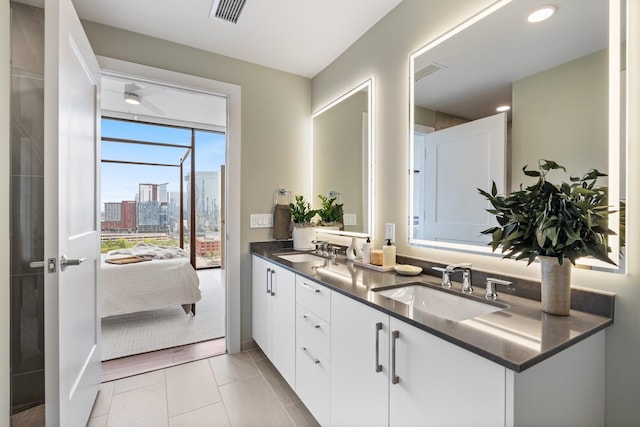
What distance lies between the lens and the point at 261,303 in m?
2.33

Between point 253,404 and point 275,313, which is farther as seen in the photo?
point 275,313

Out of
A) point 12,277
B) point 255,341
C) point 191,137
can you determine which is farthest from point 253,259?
point 191,137

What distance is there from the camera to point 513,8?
1.27 m

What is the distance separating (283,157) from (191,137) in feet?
9.71

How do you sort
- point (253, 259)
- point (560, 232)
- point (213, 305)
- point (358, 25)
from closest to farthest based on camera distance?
1. point (560, 232)
2. point (358, 25)
3. point (253, 259)
4. point (213, 305)

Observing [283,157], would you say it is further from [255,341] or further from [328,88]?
[255,341]

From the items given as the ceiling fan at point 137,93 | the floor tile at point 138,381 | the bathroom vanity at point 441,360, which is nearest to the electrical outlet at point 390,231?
the bathroom vanity at point 441,360

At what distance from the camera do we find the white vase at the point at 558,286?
0.99m

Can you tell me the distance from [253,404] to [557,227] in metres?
1.86

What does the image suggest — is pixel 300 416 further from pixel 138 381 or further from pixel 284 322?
pixel 138 381

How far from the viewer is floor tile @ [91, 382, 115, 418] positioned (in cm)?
176

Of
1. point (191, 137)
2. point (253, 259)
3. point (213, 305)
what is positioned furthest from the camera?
point (191, 137)

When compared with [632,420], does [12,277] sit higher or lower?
higher

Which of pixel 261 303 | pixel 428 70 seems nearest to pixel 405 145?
pixel 428 70
